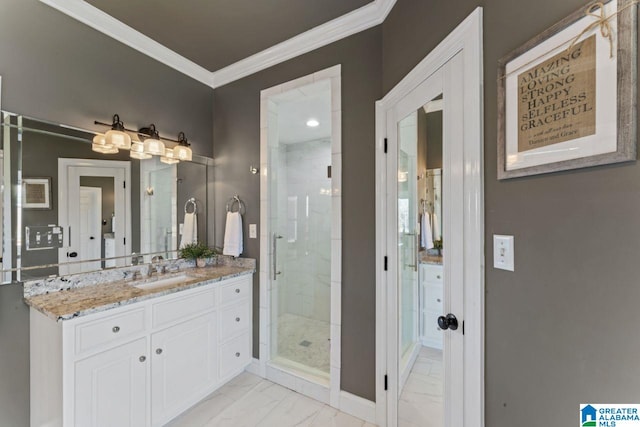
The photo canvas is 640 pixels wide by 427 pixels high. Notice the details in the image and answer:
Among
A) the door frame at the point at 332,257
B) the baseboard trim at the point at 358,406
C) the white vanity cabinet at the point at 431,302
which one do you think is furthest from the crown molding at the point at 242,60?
the baseboard trim at the point at 358,406

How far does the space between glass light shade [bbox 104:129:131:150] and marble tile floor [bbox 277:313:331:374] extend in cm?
228

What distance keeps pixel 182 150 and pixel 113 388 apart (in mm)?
1797

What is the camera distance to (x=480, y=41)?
3.21 ft

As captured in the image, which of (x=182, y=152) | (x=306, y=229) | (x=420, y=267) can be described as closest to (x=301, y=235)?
(x=306, y=229)

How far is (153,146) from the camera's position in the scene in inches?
83.0

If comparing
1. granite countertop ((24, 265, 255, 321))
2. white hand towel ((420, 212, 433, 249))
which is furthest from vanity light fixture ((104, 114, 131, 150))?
white hand towel ((420, 212, 433, 249))

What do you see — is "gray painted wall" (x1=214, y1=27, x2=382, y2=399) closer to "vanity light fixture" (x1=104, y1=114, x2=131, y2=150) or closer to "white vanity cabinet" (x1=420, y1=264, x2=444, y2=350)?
"white vanity cabinet" (x1=420, y1=264, x2=444, y2=350)

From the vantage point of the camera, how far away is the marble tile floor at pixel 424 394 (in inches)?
50.1

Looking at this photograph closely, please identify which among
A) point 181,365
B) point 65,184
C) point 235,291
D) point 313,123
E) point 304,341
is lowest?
point 304,341

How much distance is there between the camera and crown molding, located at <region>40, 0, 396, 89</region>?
178 cm

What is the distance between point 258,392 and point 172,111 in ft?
8.57

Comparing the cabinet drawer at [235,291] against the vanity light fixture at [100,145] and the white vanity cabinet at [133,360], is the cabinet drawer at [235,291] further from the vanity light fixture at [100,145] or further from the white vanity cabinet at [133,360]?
the vanity light fixture at [100,145]

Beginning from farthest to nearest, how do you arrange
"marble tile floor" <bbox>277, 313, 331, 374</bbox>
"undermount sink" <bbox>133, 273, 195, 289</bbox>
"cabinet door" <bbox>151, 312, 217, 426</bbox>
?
"marble tile floor" <bbox>277, 313, 331, 374</bbox>, "undermount sink" <bbox>133, 273, 195, 289</bbox>, "cabinet door" <bbox>151, 312, 217, 426</bbox>

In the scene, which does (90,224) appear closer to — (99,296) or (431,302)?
(99,296)
